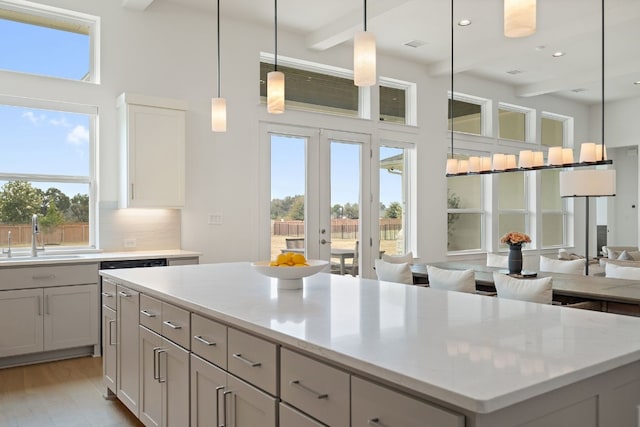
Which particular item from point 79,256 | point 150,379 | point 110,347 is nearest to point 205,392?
point 150,379

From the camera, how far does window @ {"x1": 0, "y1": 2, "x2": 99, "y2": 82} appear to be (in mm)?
4730

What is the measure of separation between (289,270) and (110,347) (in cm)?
156

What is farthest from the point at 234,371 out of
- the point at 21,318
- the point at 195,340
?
the point at 21,318

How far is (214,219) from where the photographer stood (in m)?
5.63

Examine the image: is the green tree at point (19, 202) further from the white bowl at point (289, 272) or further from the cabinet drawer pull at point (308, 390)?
the cabinet drawer pull at point (308, 390)

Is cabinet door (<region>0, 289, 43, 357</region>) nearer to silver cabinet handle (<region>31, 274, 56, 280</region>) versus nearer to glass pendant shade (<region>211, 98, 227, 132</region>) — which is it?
silver cabinet handle (<region>31, 274, 56, 280</region>)

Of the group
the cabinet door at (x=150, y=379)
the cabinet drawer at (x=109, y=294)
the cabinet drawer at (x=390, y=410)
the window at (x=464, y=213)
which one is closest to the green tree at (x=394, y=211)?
the window at (x=464, y=213)

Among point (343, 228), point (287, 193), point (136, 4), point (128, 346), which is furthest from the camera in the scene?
point (343, 228)

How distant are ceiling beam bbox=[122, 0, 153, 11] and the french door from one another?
1759 millimetres

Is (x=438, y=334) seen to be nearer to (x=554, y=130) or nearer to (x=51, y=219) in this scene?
(x=51, y=219)

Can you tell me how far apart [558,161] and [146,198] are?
3781 mm

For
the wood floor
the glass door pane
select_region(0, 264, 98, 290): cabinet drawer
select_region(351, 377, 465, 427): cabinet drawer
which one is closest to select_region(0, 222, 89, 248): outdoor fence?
select_region(0, 264, 98, 290): cabinet drawer

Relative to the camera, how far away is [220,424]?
2.06m

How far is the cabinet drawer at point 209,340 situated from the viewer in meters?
2.08
